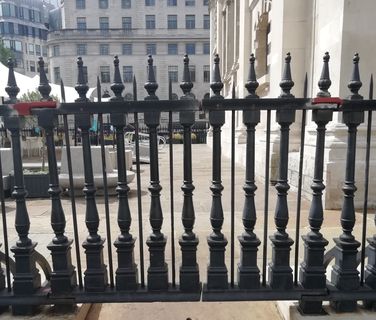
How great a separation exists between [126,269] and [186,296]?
41 cm

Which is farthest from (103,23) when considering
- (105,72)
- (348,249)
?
(348,249)

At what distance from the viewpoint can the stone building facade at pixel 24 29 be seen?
2997 inches

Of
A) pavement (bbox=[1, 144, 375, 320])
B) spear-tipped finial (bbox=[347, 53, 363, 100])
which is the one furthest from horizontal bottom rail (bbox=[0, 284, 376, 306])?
spear-tipped finial (bbox=[347, 53, 363, 100])

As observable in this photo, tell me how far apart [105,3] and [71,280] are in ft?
229

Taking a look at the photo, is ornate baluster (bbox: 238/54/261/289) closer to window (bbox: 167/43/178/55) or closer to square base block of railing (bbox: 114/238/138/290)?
square base block of railing (bbox: 114/238/138/290)

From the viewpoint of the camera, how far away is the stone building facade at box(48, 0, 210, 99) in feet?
202

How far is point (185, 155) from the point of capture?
207cm

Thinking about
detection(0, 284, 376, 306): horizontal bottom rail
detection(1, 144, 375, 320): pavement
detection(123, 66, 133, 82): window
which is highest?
detection(123, 66, 133, 82): window

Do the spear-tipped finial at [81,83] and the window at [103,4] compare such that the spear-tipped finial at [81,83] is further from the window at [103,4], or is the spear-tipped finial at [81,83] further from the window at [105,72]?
the window at [103,4]

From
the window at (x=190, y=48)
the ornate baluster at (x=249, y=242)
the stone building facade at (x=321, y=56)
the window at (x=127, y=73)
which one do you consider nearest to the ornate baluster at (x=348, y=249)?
the ornate baluster at (x=249, y=242)

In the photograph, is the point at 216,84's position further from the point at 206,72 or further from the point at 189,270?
the point at 206,72

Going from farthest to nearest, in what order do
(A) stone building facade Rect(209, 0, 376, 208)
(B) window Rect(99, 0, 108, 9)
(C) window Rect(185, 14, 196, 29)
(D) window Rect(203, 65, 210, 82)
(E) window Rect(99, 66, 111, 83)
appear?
(C) window Rect(185, 14, 196, 29), (B) window Rect(99, 0, 108, 9), (D) window Rect(203, 65, 210, 82), (E) window Rect(99, 66, 111, 83), (A) stone building facade Rect(209, 0, 376, 208)

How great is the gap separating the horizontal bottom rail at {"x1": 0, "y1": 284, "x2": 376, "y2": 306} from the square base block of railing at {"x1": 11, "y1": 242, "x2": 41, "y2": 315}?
0.13ft

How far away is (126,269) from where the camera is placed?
215 cm
